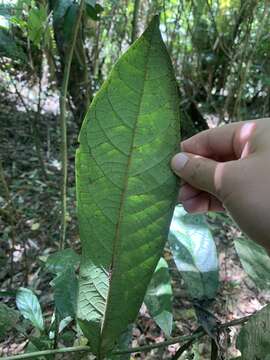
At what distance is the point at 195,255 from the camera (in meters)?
0.75

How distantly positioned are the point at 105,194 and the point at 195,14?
2.29m

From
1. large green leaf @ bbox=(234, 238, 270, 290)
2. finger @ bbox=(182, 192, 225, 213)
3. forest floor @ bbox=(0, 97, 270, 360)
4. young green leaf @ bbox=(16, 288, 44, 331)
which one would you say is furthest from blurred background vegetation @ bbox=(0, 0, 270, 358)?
large green leaf @ bbox=(234, 238, 270, 290)

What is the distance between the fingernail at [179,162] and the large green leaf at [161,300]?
0.32 meters

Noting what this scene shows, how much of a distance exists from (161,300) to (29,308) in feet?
1.01

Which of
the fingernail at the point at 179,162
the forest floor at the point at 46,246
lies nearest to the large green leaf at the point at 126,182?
the fingernail at the point at 179,162

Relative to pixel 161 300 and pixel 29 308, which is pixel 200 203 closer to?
pixel 161 300

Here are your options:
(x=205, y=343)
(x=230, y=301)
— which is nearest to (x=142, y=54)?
(x=205, y=343)

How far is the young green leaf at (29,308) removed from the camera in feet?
3.08

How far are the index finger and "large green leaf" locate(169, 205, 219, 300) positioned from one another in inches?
5.8

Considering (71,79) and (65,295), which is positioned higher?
(71,79)

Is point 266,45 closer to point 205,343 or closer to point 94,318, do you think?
point 205,343

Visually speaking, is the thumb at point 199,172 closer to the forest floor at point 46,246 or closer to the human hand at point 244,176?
the human hand at point 244,176

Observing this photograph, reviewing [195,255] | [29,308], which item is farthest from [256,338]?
[29,308]

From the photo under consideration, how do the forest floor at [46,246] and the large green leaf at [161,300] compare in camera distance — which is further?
the forest floor at [46,246]
